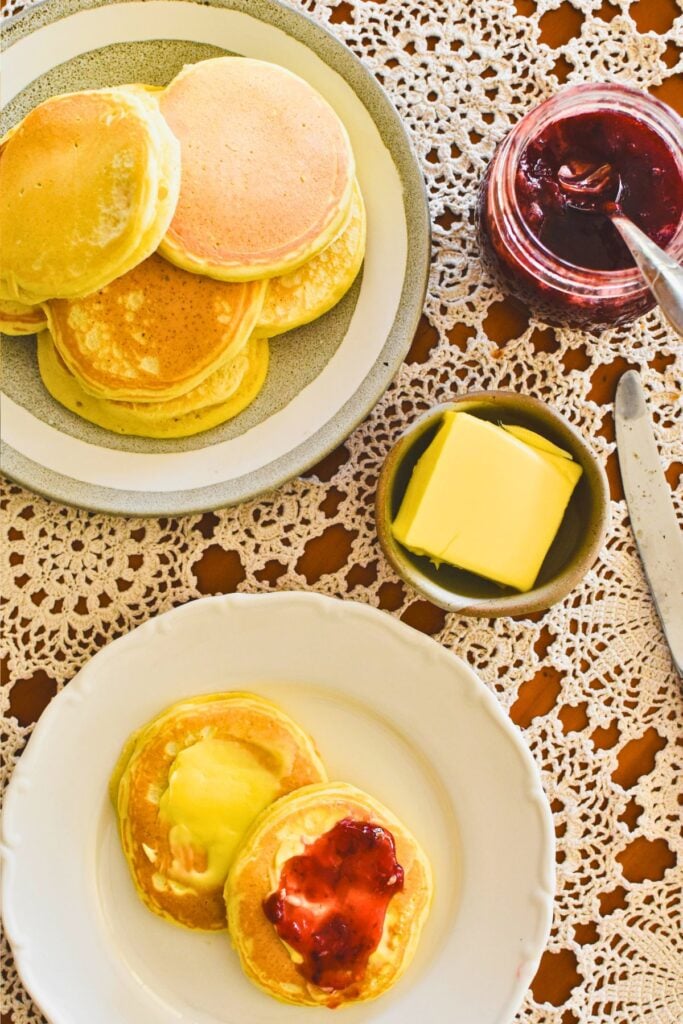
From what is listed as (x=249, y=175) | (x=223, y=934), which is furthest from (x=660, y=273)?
(x=223, y=934)

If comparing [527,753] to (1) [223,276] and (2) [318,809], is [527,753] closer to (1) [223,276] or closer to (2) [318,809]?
(2) [318,809]

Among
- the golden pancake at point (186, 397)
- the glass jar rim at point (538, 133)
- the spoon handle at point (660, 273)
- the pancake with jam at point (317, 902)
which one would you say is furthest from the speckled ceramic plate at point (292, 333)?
the pancake with jam at point (317, 902)

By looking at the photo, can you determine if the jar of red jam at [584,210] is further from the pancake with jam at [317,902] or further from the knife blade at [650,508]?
the pancake with jam at [317,902]

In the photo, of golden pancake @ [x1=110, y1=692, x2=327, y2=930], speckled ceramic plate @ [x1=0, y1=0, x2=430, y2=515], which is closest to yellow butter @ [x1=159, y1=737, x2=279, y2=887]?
golden pancake @ [x1=110, y1=692, x2=327, y2=930]

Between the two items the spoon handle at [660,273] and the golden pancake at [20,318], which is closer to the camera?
the spoon handle at [660,273]

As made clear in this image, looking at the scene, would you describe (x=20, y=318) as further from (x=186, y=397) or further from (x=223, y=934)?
(x=223, y=934)

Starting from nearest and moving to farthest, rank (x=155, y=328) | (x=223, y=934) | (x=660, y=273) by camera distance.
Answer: (x=660, y=273) → (x=155, y=328) → (x=223, y=934)
